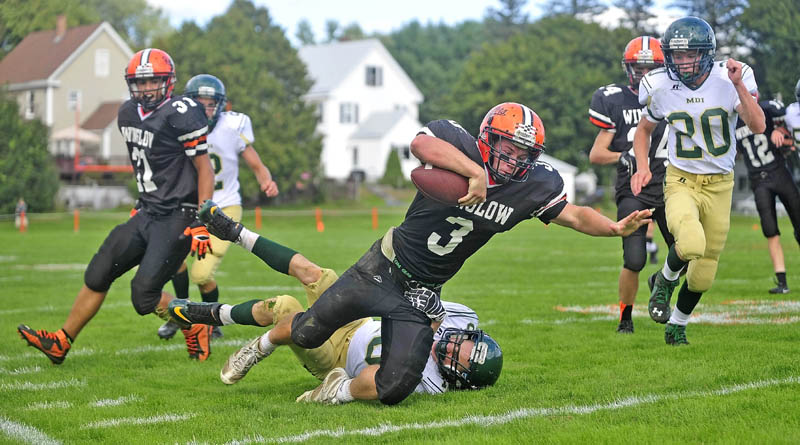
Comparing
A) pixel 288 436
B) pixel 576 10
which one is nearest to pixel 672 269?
pixel 288 436

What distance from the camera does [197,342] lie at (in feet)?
20.5

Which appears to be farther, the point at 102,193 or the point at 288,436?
the point at 102,193

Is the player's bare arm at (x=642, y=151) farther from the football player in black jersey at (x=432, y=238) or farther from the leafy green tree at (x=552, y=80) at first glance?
the leafy green tree at (x=552, y=80)

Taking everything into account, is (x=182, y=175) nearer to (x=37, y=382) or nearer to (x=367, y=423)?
(x=37, y=382)

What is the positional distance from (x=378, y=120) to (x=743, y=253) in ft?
125

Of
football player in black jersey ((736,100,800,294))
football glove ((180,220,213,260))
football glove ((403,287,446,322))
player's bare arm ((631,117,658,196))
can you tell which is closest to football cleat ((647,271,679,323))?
player's bare arm ((631,117,658,196))

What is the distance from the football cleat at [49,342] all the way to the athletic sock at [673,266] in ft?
12.2

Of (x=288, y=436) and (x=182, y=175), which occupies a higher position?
(x=182, y=175)

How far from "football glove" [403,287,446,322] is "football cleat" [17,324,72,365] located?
2.42 metres

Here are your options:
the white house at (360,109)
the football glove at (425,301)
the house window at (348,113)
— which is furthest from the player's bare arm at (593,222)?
the house window at (348,113)

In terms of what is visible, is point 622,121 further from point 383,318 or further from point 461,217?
point 383,318

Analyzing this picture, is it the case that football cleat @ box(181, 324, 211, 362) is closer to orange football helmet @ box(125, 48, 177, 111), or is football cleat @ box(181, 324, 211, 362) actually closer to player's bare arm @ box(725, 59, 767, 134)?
orange football helmet @ box(125, 48, 177, 111)

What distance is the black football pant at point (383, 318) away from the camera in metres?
4.73

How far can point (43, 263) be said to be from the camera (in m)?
14.2
